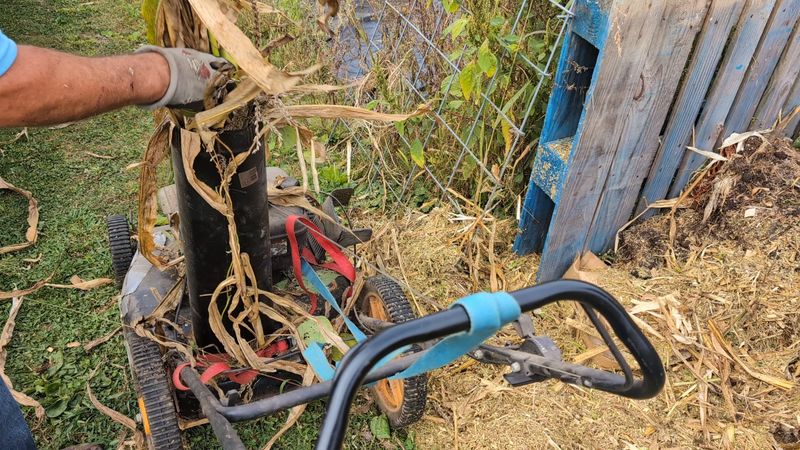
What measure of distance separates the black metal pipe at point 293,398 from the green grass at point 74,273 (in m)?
0.95

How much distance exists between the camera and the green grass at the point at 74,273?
276 cm

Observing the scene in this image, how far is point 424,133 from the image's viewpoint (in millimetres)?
3832

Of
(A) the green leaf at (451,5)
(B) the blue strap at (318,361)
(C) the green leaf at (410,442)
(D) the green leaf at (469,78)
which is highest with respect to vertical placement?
(A) the green leaf at (451,5)

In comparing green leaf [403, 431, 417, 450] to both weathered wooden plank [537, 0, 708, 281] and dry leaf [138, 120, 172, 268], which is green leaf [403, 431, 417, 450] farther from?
dry leaf [138, 120, 172, 268]

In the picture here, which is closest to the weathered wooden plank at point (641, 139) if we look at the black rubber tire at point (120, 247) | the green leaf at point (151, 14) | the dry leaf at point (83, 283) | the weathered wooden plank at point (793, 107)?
the weathered wooden plank at point (793, 107)

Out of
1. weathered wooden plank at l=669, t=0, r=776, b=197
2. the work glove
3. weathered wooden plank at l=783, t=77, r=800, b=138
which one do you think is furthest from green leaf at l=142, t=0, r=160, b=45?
weathered wooden plank at l=783, t=77, r=800, b=138

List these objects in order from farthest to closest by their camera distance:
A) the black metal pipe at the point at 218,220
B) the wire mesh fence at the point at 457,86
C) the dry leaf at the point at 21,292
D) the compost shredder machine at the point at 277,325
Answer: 1. the dry leaf at the point at 21,292
2. the wire mesh fence at the point at 457,86
3. the black metal pipe at the point at 218,220
4. the compost shredder machine at the point at 277,325

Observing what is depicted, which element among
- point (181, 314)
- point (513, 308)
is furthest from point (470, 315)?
point (181, 314)

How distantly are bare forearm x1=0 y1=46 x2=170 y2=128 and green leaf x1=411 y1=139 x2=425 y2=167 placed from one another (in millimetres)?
2107

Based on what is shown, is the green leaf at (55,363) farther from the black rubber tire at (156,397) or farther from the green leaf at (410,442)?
the green leaf at (410,442)

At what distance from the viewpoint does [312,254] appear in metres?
2.71

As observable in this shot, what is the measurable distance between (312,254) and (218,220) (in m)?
0.81

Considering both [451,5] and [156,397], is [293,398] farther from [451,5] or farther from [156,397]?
[451,5]

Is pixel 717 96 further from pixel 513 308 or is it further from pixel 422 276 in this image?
pixel 513 308
